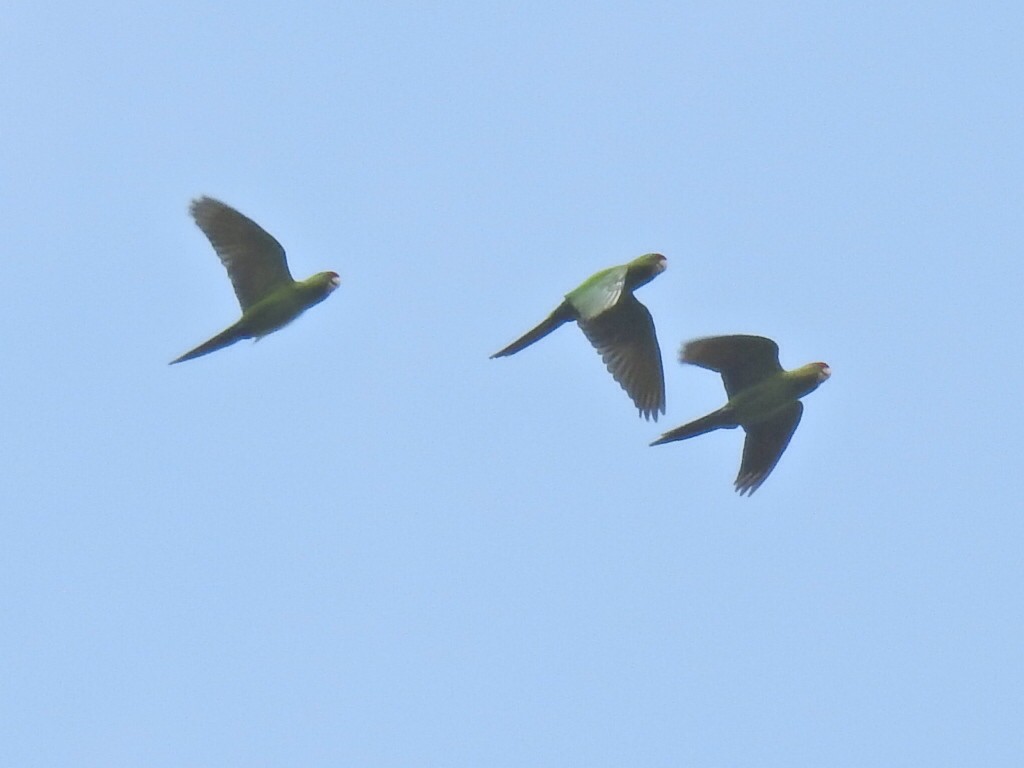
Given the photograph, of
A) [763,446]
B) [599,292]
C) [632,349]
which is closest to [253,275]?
[599,292]

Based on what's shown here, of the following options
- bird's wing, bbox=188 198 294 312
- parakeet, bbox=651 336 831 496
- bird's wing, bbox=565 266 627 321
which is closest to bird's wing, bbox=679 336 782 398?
parakeet, bbox=651 336 831 496

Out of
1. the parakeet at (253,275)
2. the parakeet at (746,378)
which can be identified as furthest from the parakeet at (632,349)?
the parakeet at (253,275)

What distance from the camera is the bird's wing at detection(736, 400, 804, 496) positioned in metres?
21.9

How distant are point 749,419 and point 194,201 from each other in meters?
6.85

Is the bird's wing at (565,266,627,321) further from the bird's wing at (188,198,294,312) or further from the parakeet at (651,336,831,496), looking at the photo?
the bird's wing at (188,198,294,312)

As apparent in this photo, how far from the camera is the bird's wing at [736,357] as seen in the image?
21.0 metres

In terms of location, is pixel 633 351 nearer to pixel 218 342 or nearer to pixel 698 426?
pixel 698 426

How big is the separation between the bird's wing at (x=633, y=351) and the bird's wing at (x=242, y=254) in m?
4.02

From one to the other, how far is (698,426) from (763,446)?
130 cm

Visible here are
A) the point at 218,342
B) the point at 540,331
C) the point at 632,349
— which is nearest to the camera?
the point at 218,342

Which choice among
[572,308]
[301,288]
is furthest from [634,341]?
[301,288]

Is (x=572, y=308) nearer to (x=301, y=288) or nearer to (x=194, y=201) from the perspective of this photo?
(x=301, y=288)

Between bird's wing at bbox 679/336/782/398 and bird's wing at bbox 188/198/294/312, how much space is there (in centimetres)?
472

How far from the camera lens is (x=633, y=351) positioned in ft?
75.5
